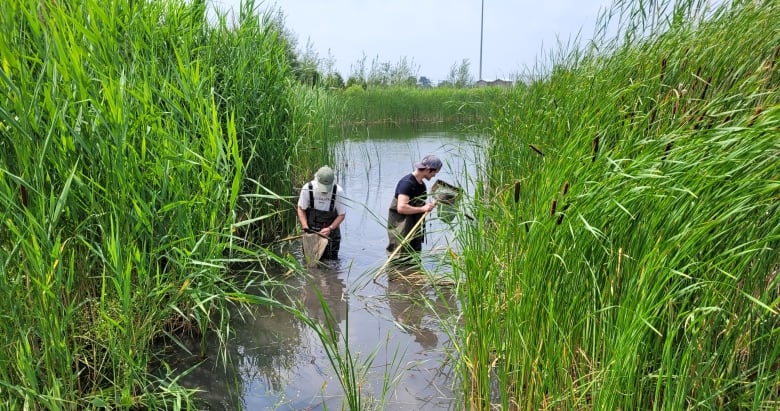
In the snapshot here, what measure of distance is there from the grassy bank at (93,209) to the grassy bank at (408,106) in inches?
580

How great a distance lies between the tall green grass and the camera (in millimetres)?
1907

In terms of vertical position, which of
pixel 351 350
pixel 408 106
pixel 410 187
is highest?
pixel 408 106

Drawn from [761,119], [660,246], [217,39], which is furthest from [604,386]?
[217,39]

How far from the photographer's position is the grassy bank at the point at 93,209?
2.23 m

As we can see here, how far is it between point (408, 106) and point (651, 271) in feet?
68.7

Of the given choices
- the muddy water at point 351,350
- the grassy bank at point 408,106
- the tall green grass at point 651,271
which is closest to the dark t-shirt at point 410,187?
the muddy water at point 351,350

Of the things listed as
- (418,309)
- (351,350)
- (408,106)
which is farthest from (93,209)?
(408,106)

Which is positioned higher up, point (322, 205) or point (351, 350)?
point (322, 205)

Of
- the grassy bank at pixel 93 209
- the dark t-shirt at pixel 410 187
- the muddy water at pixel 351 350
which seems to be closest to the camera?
the grassy bank at pixel 93 209

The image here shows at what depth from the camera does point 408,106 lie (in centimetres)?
2242

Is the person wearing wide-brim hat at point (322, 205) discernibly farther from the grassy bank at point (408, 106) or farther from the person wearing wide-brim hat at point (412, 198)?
the grassy bank at point (408, 106)

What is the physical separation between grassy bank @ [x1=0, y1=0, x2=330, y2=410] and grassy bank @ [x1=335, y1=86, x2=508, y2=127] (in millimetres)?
14735

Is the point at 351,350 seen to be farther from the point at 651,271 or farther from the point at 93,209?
the point at 651,271

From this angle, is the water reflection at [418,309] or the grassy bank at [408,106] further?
the grassy bank at [408,106]
